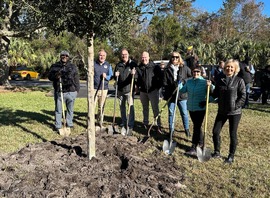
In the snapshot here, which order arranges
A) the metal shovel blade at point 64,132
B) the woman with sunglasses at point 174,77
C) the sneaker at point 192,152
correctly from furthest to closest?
the metal shovel blade at point 64,132 → the woman with sunglasses at point 174,77 → the sneaker at point 192,152

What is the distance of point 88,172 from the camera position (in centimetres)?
A: 483

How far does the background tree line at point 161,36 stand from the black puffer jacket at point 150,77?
1961 millimetres

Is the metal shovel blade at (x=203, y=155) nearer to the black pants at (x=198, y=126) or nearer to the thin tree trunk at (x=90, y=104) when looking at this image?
the black pants at (x=198, y=126)

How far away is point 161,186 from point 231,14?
45236 mm

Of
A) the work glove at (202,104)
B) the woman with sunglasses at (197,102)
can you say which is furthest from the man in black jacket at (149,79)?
the work glove at (202,104)

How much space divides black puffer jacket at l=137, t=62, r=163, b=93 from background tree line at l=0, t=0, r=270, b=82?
77.2 inches

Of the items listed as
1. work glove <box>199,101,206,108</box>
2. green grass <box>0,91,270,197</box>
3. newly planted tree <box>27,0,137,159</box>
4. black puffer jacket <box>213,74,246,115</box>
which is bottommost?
green grass <box>0,91,270,197</box>

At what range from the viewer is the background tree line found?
442 inches

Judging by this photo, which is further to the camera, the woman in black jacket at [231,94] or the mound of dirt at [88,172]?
the woman in black jacket at [231,94]

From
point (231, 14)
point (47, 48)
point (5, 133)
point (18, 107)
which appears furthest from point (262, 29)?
point (5, 133)

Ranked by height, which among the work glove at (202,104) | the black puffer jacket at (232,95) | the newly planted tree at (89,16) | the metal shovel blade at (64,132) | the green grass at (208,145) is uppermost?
the newly planted tree at (89,16)

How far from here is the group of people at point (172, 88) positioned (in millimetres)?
5664

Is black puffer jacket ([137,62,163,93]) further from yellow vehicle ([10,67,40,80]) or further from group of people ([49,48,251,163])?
yellow vehicle ([10,67,40,80])

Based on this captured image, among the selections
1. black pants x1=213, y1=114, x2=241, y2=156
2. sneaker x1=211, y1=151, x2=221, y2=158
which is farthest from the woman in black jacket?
sneaker x1=211, y1=151, x2=221, y2=158
